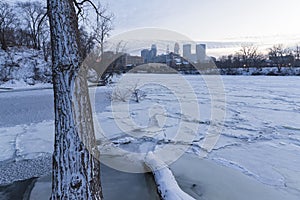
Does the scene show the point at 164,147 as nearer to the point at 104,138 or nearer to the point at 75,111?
the point at 104,138

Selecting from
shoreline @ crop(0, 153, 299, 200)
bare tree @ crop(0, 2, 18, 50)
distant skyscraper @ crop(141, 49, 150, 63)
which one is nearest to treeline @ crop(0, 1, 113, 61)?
bare tree @ crop(0, 2, 18, 50)

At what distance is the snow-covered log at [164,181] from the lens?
2.77 metres

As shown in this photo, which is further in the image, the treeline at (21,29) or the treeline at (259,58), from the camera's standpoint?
the treeline at (259,58)

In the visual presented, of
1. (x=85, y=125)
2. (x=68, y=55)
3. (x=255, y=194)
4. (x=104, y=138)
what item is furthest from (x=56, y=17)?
(x=104, y=138)

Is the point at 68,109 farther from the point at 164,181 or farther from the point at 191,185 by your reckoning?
the point at 191,185

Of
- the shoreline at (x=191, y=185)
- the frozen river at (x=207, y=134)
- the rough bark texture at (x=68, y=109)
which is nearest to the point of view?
the rough bark texture at (x=68, y=109)

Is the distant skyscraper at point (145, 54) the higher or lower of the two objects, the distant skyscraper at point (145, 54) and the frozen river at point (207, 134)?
the higher

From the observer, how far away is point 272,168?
372cm

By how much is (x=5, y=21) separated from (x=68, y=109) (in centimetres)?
2955

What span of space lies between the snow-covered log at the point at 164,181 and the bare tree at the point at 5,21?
2545 centimetres

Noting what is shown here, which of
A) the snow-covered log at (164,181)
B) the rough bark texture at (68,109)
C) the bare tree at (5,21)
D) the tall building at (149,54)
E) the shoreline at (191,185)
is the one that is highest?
the bare tree at (5,21)

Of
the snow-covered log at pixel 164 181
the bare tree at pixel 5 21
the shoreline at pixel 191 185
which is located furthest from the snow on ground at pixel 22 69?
the snow-covered log at pixel 164 181

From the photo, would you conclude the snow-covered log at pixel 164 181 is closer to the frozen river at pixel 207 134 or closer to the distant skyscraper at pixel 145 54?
the frozen river at pixel 207 134

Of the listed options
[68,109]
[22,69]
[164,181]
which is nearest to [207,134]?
[164,181]
